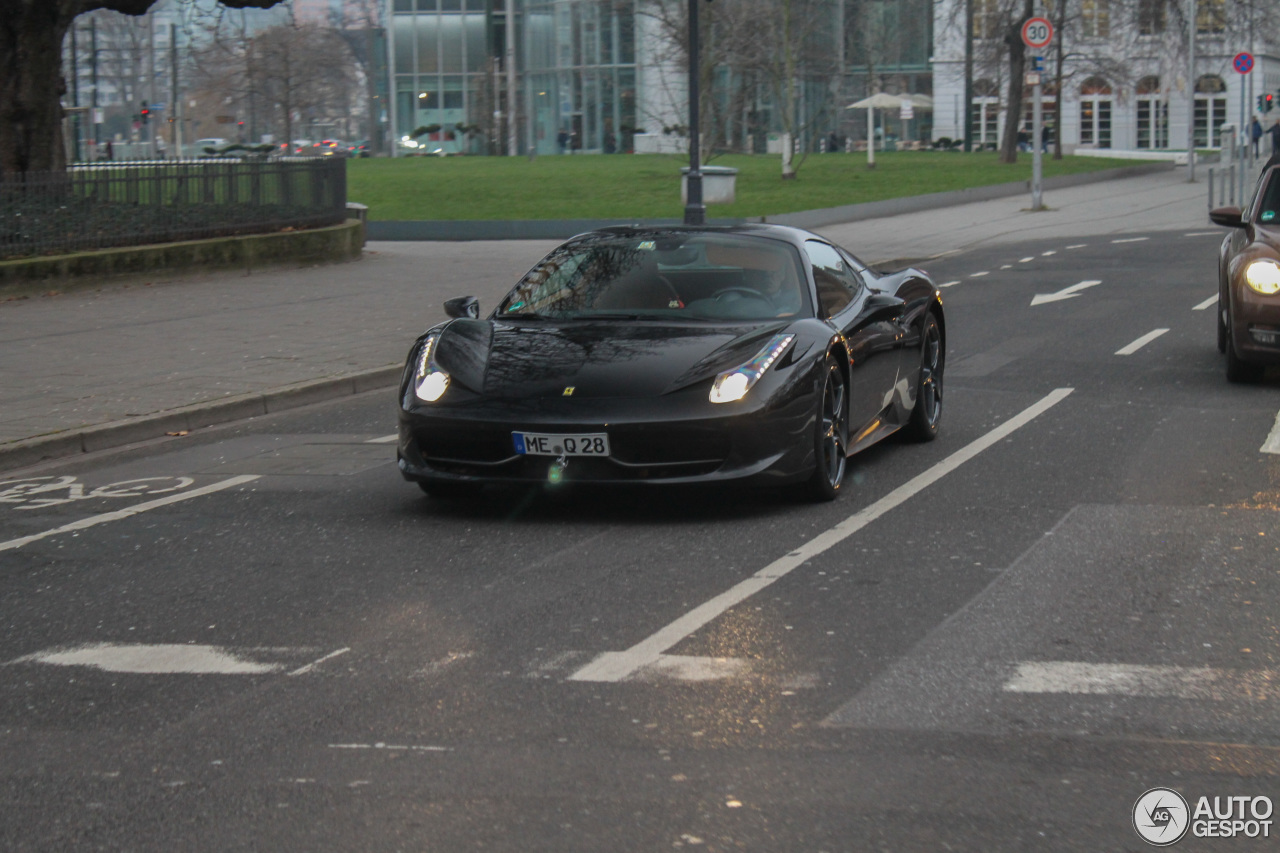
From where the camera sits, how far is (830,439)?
25.5 feet

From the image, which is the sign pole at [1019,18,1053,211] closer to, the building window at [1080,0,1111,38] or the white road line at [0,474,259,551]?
the white road line at [0,474,259,551]

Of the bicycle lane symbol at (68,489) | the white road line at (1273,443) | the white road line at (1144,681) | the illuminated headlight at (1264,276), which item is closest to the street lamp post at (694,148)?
the illuminated headlight at (1264,276)

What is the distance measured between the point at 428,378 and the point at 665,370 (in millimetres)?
1099

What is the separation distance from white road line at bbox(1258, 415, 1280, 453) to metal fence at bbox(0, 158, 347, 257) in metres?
14.1

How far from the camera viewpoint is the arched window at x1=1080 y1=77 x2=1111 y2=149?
8612 centimetres

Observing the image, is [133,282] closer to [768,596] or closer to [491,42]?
[768,596]

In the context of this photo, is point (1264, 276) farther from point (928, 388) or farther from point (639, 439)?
point (639, 439)

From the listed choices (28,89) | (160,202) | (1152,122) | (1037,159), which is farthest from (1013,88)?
(28,89)

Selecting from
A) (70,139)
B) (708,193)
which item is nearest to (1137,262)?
(708,193)

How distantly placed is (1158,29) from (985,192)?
1380cm

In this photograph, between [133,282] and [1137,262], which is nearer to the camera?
[133,282]

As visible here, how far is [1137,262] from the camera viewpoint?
22.7m

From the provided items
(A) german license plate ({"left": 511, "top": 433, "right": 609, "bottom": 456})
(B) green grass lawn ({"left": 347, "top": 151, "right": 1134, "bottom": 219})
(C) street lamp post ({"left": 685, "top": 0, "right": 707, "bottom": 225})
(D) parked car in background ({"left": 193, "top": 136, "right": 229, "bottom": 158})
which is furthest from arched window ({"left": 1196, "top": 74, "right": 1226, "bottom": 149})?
(A) german license plate ({"left": 511, "top": 433, "right": 609, "bottom": 456})

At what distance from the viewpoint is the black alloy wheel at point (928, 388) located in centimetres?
941
